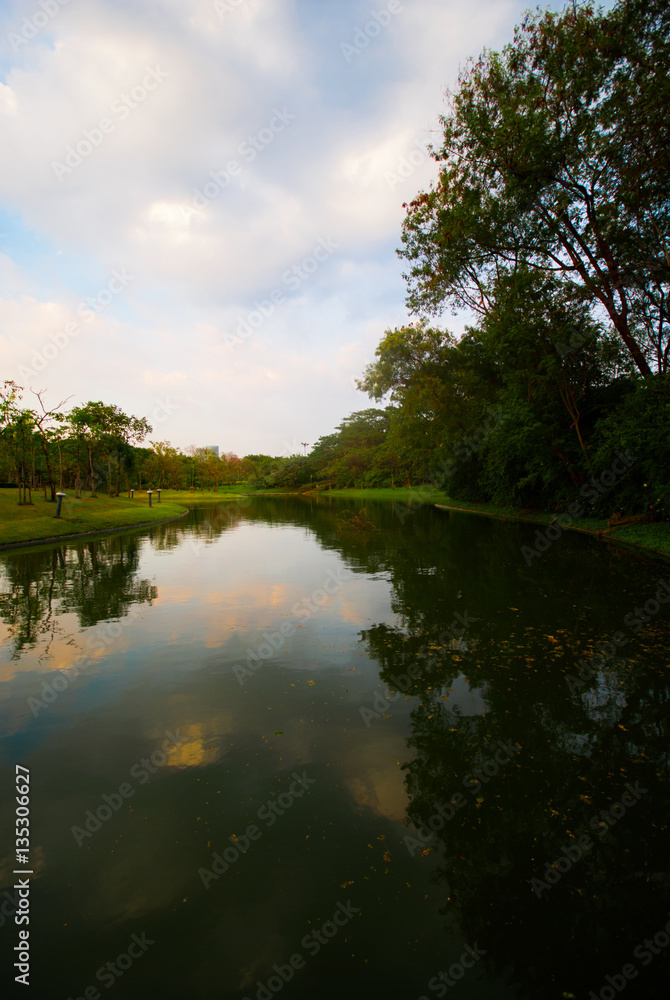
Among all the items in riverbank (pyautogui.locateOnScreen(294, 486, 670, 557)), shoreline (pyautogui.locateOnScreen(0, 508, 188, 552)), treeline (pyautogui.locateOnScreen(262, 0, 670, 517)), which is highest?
treeline (pyautogui.locateOnScreen(262, 0, 670, 517))

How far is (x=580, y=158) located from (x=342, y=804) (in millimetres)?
18592

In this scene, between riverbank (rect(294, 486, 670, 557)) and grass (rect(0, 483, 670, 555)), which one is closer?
riverbank (rect(294, 486, 670, 557))

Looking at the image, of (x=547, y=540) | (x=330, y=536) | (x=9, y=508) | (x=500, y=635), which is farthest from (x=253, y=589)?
(x=9, y=508)

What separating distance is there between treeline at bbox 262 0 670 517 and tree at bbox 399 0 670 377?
0.05 meters

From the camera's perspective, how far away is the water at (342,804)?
2504mm

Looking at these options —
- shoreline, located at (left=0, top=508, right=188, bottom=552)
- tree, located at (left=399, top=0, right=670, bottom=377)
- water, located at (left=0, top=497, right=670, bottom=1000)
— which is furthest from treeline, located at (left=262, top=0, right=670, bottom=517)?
shoreline, located at (left=0, top=508, right=188, bottom=552)

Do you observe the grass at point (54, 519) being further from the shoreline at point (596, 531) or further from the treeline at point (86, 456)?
the shoreline at point (596, 531)

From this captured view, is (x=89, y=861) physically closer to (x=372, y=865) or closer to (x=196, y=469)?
(x=372, y=865)

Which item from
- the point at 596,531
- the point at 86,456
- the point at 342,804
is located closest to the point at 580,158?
the point at 596,531

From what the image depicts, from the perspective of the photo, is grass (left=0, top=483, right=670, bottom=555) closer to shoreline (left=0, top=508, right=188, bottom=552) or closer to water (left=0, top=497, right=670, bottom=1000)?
shoreline (left=0, top=508, right=188, bottom=552)

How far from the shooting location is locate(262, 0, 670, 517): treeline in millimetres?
12750

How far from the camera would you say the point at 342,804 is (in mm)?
3635

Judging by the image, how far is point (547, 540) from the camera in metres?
17.8

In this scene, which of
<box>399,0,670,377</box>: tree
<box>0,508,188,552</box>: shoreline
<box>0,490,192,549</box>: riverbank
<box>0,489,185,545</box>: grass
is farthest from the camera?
<box>0,489,185,545</box>: grass
